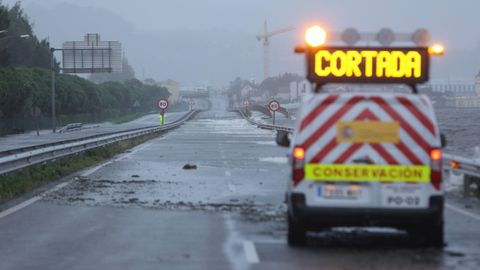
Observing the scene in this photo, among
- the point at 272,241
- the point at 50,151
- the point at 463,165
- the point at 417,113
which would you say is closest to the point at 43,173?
the point at 50,151

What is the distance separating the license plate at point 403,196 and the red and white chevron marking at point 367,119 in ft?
0.99

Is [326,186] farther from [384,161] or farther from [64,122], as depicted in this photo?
[64,122]

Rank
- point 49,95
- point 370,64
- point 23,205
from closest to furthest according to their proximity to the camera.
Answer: point 370,64 → point 23,205 → point 49,95

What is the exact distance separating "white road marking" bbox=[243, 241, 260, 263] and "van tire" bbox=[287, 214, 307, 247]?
1.61 ft

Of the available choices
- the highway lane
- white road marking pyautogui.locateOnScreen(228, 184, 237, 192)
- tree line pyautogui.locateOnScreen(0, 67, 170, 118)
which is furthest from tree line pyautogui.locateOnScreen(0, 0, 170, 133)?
white road marking pyautogui.locateOnScreen(228, 184, 237, 192)

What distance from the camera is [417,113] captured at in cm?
1014

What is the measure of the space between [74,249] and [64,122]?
85500mm

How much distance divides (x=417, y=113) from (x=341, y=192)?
1290 millimetres

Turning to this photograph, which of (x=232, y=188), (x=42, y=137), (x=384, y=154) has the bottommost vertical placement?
(x=42, y=137)

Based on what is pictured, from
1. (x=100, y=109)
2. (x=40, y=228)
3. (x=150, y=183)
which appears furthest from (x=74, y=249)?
(x=100, y=109)

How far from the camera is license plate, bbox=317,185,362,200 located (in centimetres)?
1012

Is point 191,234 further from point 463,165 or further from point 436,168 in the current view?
point 463,165

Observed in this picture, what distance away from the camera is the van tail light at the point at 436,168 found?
10.1m

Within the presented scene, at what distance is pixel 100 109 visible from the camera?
118 meters
